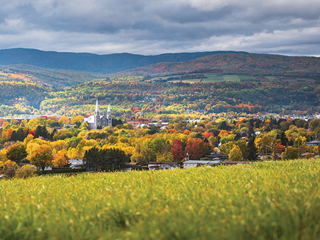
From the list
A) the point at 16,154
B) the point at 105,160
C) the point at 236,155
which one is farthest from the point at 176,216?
the point at 16,154

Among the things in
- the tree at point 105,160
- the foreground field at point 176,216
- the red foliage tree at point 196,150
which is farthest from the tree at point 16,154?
the foreground field at point 176,216

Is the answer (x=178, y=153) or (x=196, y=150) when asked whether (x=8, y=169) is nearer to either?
(x=178, y=153)

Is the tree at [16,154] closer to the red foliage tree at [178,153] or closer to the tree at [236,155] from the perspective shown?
the red foliage tree at [178,153]

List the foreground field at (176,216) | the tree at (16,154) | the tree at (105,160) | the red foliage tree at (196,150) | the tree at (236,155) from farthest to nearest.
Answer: the red foliage tree at (196,150)
the tree at (16,154)
the tree at (236,155)
the tree at (105,160)
the foreground field at (176,216)

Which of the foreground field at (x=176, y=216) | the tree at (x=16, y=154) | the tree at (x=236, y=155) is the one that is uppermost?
the foreground field at (x=176, y=216)

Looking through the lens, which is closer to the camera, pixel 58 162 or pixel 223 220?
pixel 223 220

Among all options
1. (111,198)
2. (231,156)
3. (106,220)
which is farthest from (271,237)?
(231,156)

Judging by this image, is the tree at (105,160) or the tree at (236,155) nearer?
the tree at (105,160)

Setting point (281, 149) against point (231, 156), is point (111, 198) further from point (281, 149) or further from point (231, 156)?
point (281, 149)

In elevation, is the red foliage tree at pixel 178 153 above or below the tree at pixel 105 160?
below

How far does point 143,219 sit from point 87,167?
49.9m

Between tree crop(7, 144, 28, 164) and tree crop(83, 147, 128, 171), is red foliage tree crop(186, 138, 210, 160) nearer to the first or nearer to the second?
tree crop(83, 147, 128, 171)

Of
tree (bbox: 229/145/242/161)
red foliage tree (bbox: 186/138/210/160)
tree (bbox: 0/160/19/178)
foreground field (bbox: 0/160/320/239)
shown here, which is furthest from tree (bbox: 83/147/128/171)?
foreground field (bbox: 0/160/320/239)

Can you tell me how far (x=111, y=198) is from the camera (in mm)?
Answer: 7820
